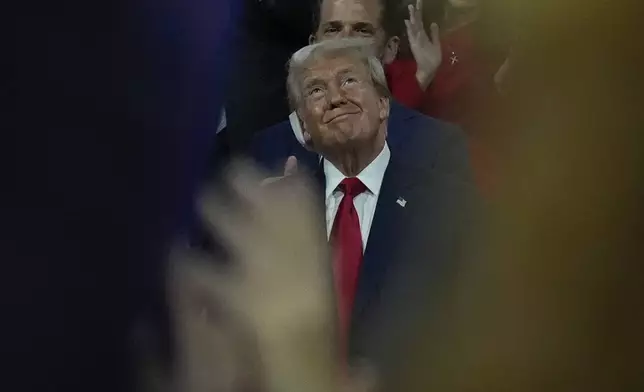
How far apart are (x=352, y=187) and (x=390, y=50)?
207 millimetres

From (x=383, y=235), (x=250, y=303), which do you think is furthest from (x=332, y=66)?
(x=250, y=303)

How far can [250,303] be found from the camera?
1.07 m

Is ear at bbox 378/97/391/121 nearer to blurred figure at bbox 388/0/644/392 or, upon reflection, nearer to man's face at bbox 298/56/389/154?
man's face at bbox 298/56/389/154

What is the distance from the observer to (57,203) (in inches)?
43.7

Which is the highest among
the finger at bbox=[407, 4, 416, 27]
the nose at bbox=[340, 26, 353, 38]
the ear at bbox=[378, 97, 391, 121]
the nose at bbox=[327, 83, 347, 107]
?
the finger at bbox=[407, 4, 416, 27]

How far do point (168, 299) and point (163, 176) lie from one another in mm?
181

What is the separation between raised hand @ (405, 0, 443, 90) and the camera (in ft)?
3.56

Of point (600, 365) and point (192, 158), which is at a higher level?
point (192, 158)

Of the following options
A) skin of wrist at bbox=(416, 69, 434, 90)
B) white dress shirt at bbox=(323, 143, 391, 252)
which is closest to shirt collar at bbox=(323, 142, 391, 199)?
white dress shirt at bbox=(323, 143, 391, 252)

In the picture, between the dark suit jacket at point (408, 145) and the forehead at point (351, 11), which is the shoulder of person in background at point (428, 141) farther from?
the forehead at point (351, 11)

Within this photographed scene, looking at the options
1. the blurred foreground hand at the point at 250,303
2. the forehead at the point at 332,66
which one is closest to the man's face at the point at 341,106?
the forehead at the point at 332,66

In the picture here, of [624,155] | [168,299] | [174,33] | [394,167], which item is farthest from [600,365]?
[174,33]

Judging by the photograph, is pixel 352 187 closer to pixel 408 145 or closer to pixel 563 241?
pixel 408 145

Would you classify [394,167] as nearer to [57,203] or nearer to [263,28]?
[263,28]
